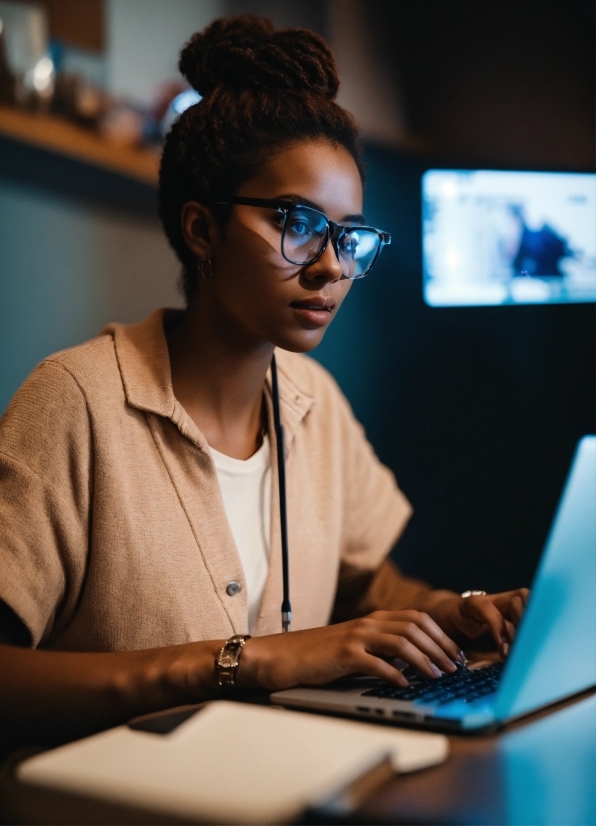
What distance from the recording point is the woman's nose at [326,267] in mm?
1196

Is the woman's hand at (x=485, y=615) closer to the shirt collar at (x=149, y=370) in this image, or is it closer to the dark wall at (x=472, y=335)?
the shirt collar at (x=149, y=370)

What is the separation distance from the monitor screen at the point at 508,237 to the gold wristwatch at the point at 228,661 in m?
1.31

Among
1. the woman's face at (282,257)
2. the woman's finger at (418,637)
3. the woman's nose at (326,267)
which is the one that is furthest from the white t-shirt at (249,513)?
the woman's finger at (418,637)

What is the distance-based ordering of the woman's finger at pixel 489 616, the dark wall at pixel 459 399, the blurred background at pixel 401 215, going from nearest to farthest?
the woman's finger at pixel 489 616 → the blurred background at pixel 401 215 → the dark wall at pixel 459 399

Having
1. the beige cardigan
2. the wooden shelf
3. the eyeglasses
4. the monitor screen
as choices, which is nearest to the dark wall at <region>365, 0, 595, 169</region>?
the monitor screen

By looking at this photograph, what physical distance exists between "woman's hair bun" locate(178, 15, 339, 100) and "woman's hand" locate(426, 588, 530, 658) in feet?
2.50

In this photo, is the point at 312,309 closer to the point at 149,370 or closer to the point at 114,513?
the point at 149,370

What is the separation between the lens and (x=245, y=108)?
125cm

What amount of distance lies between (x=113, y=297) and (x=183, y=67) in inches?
40.4

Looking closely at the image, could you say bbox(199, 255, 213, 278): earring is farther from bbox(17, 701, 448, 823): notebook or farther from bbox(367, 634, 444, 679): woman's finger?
bbox(17, 701, 448, 823): notebook

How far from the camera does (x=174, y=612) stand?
1187mm

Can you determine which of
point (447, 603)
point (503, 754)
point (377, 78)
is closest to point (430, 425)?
point (377, 78)

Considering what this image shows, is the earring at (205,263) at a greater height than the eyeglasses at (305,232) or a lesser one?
lesser

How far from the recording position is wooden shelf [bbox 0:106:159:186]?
6.27 feet
